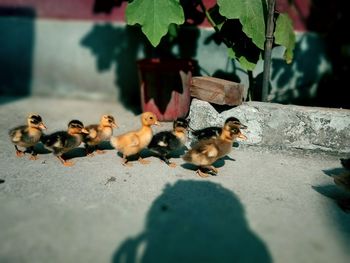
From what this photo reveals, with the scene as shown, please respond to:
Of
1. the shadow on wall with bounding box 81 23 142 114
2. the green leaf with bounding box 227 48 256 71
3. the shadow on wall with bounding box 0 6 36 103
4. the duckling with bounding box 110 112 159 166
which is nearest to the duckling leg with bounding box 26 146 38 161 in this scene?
the duckling with bounding box 110 112 159 166

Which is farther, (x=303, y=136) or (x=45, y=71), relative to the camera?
(x=45, y=71)

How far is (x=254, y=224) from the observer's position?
3.27 m

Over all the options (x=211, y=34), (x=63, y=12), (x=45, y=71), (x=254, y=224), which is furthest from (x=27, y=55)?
(x=254, y=224)

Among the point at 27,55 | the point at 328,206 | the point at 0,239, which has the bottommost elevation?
the point at 0,239

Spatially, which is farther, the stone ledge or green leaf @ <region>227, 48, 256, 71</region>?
green leaf @ <region>227, 48, 256, 71</region>

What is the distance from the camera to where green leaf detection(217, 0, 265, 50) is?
4.57 meters

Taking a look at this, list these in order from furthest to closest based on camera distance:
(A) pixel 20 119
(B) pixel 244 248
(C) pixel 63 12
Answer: (C) pixel 63 12 → (A) pixel 20 119 → (B) pixel 244 248

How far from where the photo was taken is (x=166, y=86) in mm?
5789

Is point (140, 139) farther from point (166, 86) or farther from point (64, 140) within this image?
point (166, 86)

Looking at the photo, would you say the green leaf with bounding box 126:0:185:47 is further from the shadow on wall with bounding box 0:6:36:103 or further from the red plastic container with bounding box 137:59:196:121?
the shadow on wall with bounding box 0:6:36:103

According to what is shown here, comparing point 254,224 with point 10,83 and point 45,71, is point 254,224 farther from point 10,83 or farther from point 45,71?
point 10,83

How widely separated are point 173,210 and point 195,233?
402 mm

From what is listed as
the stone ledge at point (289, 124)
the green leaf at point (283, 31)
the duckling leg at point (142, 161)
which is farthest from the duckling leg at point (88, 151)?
the green leaf at point (283, 31)

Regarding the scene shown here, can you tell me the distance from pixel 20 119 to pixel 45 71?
1688 millimetres
